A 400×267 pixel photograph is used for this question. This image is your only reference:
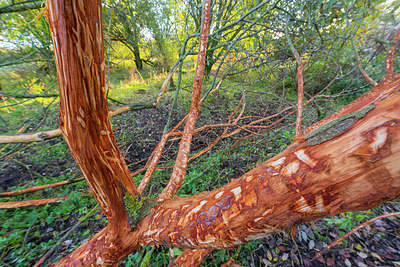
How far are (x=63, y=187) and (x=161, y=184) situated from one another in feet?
4.60

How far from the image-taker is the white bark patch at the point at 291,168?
453 millimetres

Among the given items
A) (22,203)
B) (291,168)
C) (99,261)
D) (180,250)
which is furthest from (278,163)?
(22,203)

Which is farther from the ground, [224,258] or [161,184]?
[161,184]

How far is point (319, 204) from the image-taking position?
420mm

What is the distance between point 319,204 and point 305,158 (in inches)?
5.3

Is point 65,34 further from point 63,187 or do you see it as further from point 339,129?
point 63,187

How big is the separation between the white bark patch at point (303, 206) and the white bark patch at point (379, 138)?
21 centimetres

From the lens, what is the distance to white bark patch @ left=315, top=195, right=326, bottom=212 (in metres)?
0.41

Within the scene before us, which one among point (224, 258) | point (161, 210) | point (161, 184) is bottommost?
point (224, 258)

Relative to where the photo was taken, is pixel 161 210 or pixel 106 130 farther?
pixel 161 210

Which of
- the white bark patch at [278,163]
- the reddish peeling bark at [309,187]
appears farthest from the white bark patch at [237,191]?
the white bark patch at [278,163]

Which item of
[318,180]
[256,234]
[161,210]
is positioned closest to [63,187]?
[161,210]

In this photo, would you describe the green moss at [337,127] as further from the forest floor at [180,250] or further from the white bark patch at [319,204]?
the forest floor at [180,250]

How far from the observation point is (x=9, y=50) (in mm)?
1685
